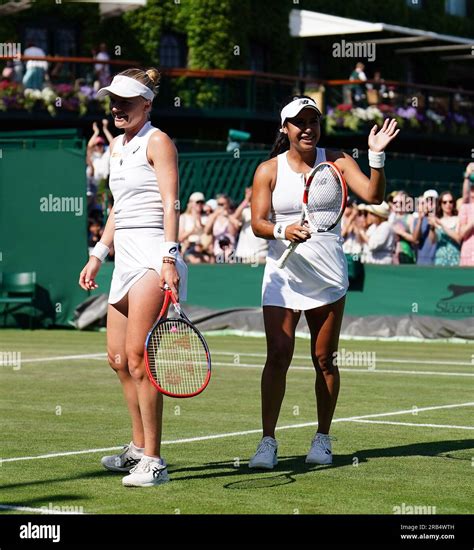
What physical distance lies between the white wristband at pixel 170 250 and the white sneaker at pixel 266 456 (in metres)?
1.45

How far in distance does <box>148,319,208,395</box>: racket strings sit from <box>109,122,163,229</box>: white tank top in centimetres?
64

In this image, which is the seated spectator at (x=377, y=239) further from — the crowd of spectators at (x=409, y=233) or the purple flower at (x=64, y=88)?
the purple flower at (x=64, y=88)

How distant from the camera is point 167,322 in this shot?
23.8ft

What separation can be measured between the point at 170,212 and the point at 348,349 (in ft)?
34.4

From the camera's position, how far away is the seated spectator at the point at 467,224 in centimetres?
1855

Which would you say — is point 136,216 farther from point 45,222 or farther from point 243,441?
point 45,222

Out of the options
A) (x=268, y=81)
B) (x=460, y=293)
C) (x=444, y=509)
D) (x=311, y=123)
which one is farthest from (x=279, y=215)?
(x=268, y=81)

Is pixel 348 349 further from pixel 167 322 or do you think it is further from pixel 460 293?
pixel 167 322

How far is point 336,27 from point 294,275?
3318 cm

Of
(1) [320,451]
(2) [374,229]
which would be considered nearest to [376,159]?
(1) [320,451]

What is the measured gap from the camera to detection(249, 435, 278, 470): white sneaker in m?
8.07

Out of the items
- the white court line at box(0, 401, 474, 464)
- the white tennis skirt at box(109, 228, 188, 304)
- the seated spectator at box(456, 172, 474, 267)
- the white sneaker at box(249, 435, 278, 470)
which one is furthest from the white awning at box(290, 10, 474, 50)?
the white tennis skirt at box(109, 228, 188, 304)

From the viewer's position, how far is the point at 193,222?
21.4 metres

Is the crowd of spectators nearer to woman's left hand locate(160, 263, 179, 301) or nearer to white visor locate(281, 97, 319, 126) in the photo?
white visor locate(281, 97, 319, 126)
